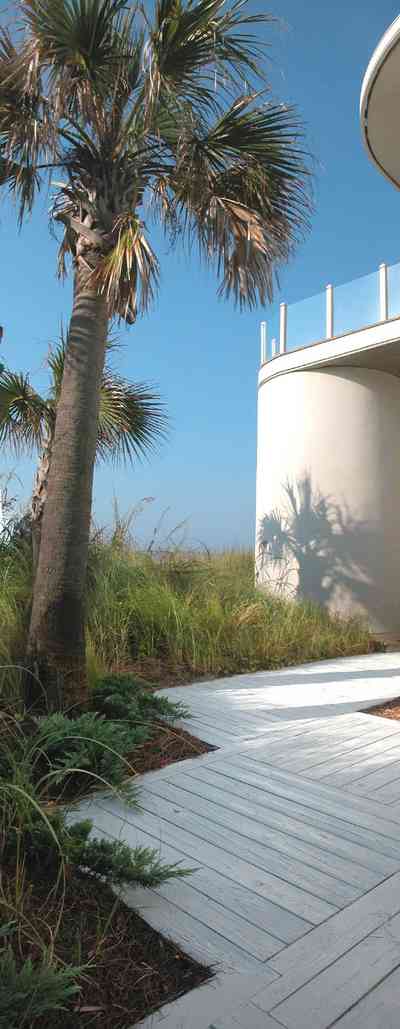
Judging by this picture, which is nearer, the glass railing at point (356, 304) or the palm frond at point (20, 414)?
the palm frond at point (20, 414)

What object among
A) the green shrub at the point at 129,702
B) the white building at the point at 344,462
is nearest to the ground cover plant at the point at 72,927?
the green shrub at the point at 129,702

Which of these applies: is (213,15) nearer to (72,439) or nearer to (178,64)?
(178,64)

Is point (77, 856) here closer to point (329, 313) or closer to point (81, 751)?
point (81, 751)

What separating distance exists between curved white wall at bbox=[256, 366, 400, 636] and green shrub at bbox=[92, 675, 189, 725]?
5944 mm

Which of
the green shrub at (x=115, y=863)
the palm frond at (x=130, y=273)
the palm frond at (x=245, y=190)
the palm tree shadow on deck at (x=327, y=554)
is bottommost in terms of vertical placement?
the green shrub at (x=115, y=863)

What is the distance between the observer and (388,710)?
4836 millimetres

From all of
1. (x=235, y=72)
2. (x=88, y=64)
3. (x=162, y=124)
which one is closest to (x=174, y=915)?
(x=88, y=64)

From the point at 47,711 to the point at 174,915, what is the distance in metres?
1.84

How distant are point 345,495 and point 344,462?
1.72 ft

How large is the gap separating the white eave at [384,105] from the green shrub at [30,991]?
4675 millimetres

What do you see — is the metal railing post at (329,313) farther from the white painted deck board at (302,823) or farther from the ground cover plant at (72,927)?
the ground cover plant at (72,927)

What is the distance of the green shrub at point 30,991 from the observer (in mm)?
1524

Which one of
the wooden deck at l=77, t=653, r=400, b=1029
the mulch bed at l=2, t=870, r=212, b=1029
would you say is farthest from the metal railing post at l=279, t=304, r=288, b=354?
the mulch bed at l=2, t=870, r=212, b=1029

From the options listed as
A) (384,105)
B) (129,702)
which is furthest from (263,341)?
(129,702)
